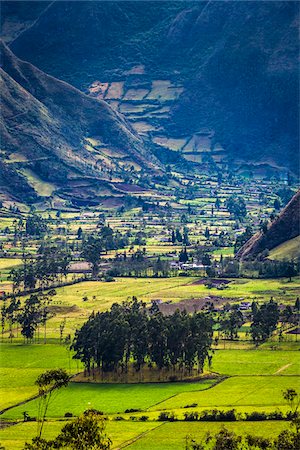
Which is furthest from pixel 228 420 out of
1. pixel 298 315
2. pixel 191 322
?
pixel 298 315

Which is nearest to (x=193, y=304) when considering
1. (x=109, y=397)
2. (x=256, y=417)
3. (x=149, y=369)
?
(x=149, y=369)

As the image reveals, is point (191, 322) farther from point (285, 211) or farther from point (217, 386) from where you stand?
point (285, 211)

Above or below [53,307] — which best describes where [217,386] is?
below

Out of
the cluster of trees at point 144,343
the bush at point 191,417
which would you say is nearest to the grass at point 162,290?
the cluster of trees at point 144,343

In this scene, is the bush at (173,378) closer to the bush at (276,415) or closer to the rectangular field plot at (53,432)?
the rectangular field plot at (53,432)

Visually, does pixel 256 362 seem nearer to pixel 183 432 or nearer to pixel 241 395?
pixel 241 395

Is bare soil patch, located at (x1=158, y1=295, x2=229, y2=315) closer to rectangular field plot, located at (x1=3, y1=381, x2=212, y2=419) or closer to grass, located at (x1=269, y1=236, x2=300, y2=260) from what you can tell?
grass, located at (x1=269, y1=236, x2=300, y2=260)
